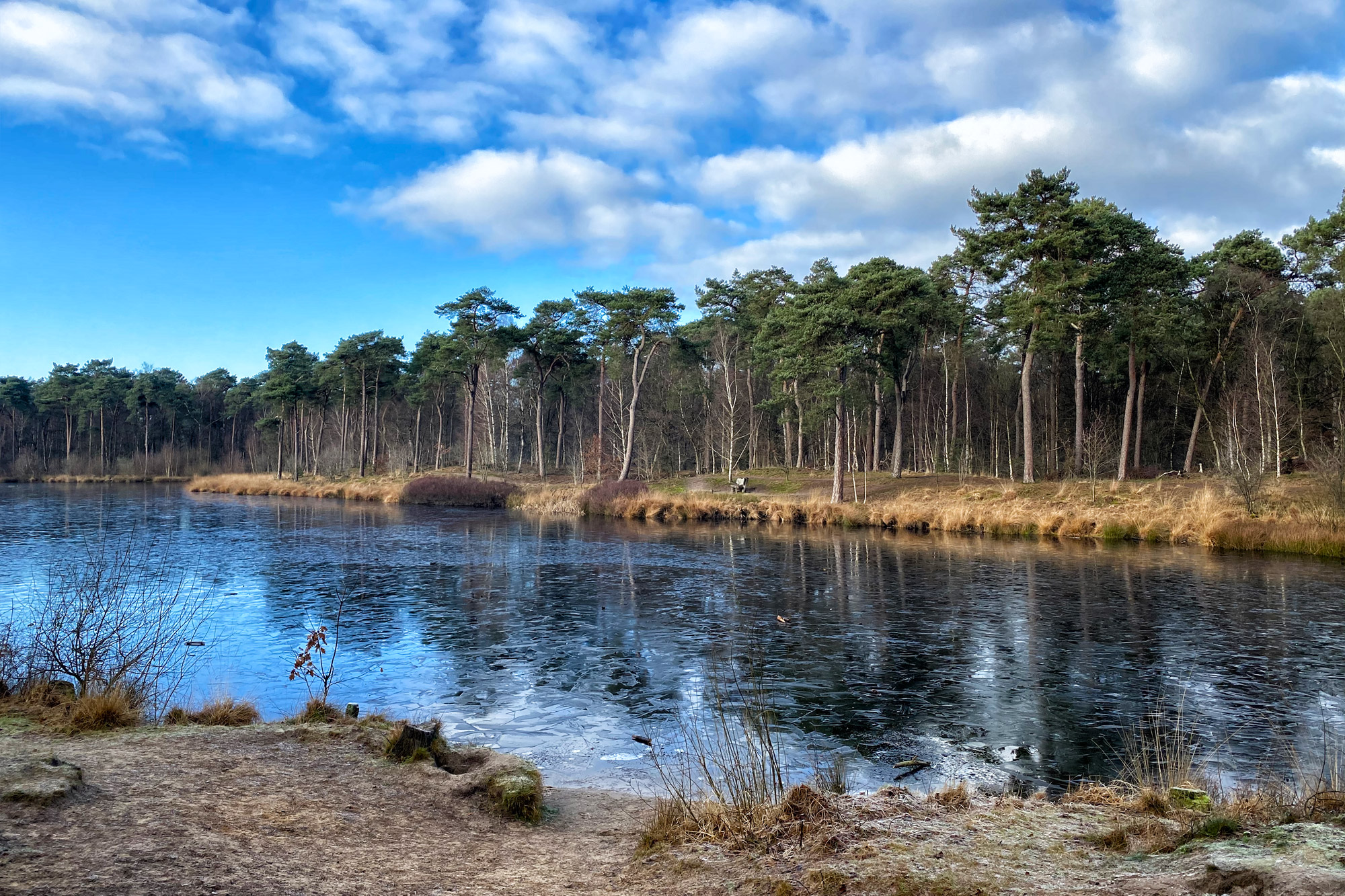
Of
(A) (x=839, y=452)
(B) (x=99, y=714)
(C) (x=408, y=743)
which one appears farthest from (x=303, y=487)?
(C) (x=408, y=743)

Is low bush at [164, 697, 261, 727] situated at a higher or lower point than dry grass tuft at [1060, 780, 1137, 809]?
higher

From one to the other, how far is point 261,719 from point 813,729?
6090 mm

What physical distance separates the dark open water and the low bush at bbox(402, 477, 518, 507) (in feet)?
64.0

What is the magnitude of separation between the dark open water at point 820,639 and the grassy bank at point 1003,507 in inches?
71.4

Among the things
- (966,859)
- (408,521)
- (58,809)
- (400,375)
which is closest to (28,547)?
(408,521)

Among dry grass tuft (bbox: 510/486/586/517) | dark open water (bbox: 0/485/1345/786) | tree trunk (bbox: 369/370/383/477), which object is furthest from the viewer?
tree trunk (bbox: 369/370/383/477)

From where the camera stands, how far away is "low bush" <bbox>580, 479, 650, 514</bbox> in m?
41.7

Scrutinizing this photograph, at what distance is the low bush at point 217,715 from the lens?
8219 millimetres

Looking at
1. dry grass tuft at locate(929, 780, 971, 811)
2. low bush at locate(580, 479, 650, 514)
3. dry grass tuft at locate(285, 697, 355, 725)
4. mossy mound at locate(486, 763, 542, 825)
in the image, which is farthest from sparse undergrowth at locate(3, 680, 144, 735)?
low bush at locate(580, 479, 650, 514)

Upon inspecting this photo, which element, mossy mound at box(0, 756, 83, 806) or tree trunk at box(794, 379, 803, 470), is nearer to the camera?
mossy mound at box(0, 756, 83, 806)

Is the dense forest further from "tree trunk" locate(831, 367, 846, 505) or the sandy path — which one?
the sandy path

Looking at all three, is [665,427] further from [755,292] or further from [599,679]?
[599,679]

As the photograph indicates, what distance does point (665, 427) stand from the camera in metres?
63.1

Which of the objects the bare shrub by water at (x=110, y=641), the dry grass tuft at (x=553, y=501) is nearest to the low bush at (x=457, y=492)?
the dry grass tuft at (x=553, y=501)
